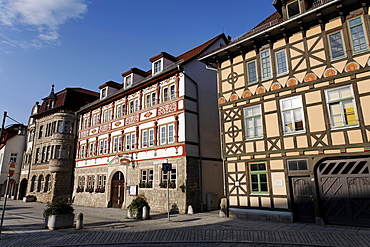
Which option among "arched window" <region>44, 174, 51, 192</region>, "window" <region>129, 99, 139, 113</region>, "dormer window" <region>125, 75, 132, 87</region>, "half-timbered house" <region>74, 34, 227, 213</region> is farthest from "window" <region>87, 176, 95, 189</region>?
"dormer window" <region>125, 75, 132, 87</region>

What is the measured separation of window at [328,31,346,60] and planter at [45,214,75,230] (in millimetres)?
14203

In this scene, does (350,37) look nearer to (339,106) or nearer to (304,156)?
(339,106)

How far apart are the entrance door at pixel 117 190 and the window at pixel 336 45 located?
17867 mm


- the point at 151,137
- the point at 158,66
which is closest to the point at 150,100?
the point at 158,66

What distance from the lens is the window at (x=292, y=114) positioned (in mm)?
12234

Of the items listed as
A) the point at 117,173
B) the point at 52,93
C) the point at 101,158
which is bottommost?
the point at 117,173

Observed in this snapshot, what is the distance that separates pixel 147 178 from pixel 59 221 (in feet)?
27.4

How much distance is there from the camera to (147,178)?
19.5 metres

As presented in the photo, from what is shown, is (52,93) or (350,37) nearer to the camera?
(350,37)

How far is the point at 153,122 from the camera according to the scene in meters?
20.2

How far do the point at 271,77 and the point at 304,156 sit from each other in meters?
4.36

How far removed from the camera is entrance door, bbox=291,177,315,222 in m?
11.5

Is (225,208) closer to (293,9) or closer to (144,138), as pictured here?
(144,138)

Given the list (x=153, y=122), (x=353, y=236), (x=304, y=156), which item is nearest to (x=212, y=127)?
(x=153, y=122)
